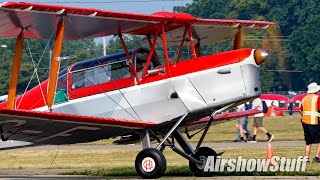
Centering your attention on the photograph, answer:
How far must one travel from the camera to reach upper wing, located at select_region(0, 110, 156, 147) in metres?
15.1

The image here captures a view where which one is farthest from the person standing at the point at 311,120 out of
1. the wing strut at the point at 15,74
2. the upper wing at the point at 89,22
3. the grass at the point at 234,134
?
A: the grass at the point at 234,134

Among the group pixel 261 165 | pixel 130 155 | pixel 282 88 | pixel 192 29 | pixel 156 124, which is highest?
pixel 192 29

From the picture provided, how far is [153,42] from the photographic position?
55.8 ft

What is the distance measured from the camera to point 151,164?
52.8 ft

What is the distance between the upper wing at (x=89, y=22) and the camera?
15750 mm

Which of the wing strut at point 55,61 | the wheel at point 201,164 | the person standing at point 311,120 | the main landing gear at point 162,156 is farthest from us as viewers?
the person standing at point 311,120

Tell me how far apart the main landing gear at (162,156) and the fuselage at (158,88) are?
1.11 feet

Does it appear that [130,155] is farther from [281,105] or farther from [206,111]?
[281,105]

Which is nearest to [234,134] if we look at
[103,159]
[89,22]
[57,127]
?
[103,159]

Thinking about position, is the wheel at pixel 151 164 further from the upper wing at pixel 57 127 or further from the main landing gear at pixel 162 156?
the upper wing at pixel 57 127

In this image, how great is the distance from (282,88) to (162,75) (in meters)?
87.2

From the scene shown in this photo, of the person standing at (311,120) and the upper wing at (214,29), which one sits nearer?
the upper wing at (214,29)

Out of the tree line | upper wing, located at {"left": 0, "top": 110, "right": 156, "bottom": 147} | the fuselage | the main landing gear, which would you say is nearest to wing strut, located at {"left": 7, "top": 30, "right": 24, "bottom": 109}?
upper wing, located at {"left": 0, "top": 110, "right": 156, "bottom": 147}

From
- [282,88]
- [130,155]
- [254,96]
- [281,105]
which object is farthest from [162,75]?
[282,88]
